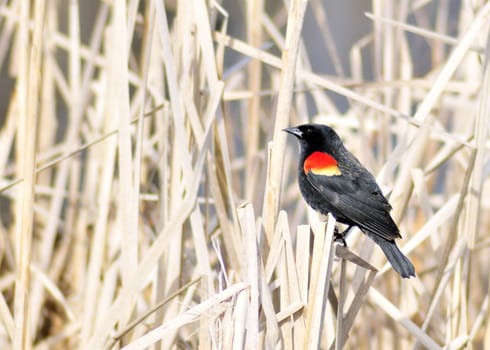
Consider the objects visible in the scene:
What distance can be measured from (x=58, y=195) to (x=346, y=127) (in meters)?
1.11

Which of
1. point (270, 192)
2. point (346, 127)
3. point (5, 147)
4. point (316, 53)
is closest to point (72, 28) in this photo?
point (5, 147)

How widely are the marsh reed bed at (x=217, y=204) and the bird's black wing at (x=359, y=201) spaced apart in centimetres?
8

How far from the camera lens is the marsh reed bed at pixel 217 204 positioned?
5.70 feet

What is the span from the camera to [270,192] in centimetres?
184

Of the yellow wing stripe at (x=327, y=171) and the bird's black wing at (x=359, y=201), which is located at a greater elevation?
the yellow wing stripe at (x=327, y=171)

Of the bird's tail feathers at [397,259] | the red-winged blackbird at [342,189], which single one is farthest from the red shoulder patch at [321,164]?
the bird's tail feathers at [397,259]

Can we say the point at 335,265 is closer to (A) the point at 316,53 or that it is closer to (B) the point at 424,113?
(B) the point at 424,113

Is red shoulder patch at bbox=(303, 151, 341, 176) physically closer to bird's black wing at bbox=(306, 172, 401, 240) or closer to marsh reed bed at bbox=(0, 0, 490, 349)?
bird's black wing at bbox=(306, 172, 401, 240)

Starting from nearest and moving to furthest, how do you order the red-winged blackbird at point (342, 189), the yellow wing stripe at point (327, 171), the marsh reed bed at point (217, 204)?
the marsh reed bed at point (217, 204), the red-winged blackbird at point (342, 189), the yellow wing stripe at point (327, 171)

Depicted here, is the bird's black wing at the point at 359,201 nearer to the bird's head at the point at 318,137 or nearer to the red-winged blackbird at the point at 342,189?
the red-winged blackbird at the point at 342,189

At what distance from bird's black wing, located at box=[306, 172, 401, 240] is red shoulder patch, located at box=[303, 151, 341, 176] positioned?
2cm

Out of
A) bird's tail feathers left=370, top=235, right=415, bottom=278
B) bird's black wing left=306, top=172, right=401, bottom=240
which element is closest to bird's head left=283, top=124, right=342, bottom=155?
bird's black wing left=306, top=172, right=401, bottom=240

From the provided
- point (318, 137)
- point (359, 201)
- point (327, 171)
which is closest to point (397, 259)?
point (359, 201)

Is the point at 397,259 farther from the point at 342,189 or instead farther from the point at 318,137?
the point at 318,137
